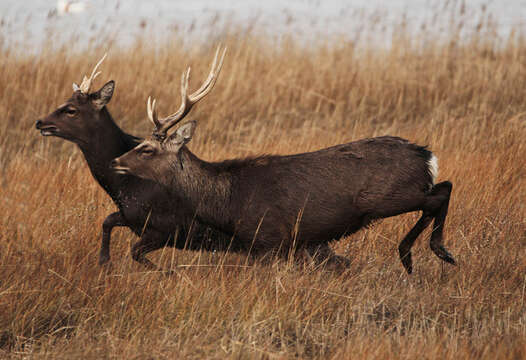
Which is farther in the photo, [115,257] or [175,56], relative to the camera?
[175,56]

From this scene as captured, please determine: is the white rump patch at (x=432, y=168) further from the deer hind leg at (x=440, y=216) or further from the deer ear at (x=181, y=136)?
the deer ear at (x=181, y=136)

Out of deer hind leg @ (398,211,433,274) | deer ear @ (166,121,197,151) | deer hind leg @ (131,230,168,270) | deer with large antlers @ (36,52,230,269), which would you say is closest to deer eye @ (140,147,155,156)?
deer ear @ (166,121,197,151)

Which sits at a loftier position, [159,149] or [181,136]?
[181,136]

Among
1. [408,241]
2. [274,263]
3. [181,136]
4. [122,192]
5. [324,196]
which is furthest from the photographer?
[122,192]

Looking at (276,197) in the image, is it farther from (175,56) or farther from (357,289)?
(175,56)

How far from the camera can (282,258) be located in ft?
15.9

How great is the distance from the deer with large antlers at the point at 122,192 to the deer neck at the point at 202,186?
12 cm

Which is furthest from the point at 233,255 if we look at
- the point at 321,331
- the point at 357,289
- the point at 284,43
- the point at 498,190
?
the point at 284,43

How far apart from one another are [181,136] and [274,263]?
1108 mm

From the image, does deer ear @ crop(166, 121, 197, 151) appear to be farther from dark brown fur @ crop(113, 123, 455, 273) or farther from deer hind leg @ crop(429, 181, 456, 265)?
deer hind leg @ crop(429, 181, 456, 265)

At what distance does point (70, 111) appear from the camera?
553 cm

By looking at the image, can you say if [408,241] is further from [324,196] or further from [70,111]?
[70,111]

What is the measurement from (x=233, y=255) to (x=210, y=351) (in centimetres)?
172

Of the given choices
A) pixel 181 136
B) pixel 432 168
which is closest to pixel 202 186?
pixel 181 136
